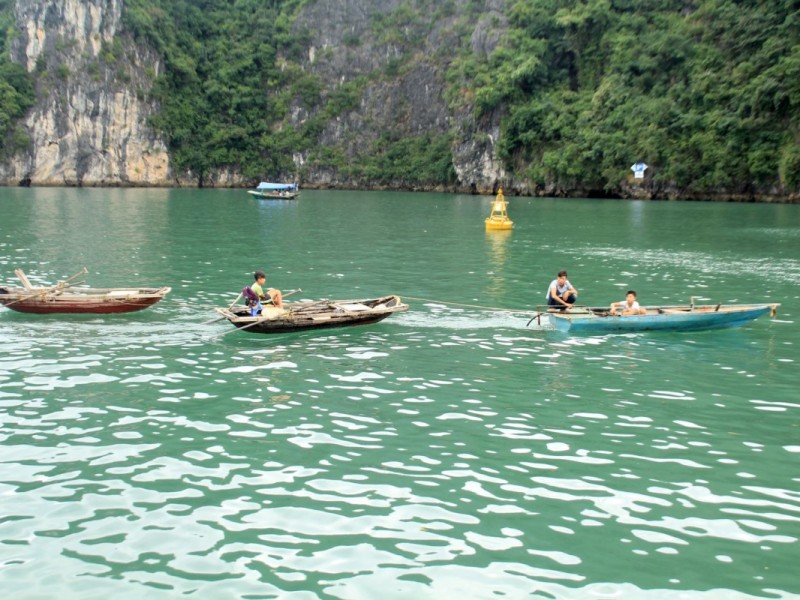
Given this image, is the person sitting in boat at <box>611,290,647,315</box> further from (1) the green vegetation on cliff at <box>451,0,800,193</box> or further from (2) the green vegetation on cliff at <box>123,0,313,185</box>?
(2) the green vegetation on cliff at <box>123,0,313,185</box>

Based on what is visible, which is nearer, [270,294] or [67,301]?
[270,294]

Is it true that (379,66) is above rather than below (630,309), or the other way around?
above

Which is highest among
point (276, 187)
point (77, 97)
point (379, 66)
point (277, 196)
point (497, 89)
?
point (379, 66)

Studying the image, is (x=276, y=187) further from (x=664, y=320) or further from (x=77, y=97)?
(x=664, y=320)

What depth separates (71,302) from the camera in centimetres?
2044

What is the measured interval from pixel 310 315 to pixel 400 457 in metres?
8.46

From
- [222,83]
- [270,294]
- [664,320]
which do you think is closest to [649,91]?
[222,83]

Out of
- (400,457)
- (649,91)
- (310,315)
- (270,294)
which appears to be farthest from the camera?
(649,91)

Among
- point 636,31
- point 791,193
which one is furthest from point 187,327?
point 636,31

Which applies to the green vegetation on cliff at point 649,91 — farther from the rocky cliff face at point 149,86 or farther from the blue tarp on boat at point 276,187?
the blue tarp on boat at point 276,187

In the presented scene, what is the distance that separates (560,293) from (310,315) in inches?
266

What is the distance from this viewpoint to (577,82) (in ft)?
349

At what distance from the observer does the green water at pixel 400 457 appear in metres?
8.05

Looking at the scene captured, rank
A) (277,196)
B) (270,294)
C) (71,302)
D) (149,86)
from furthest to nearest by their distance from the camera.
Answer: (149,86)
(277,196)
(71,302)
(270,294)
